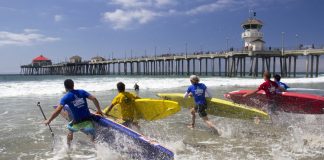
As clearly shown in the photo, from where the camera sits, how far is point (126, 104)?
721 cm

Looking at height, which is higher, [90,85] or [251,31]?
[251,31]

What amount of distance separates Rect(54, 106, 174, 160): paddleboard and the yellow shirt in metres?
0.62

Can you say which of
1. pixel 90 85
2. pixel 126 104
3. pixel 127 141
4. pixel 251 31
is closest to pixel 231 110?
pixel 126 104

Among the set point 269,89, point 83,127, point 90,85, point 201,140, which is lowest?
point 90,85

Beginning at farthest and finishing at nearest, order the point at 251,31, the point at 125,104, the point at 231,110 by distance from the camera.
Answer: the point at 251,31, the point at 231,110, the point at 125,104

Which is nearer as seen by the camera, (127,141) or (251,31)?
(127,141)

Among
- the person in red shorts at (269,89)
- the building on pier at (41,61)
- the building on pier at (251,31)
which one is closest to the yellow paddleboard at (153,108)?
the person in red shorts at (269,89)

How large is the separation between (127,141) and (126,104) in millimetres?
1066

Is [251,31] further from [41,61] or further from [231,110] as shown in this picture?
[41,61]

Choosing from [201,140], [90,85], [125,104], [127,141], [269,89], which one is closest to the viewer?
[127,141]

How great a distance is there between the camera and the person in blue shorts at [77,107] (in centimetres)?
629

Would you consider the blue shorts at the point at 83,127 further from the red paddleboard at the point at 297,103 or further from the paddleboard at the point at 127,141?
the red paddleboard at the point at 297,103

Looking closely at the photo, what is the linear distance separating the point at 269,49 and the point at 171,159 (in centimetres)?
4570

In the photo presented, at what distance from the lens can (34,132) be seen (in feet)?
31.2
